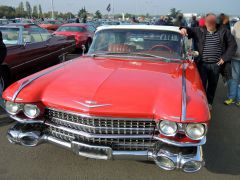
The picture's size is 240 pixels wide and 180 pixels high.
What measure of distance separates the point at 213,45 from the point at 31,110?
141 inches

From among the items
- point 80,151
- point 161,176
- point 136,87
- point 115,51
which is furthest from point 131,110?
point 115,51

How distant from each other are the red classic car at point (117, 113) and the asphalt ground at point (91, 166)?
0.47m

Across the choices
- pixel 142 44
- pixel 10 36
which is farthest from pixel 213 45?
pixel 10 36

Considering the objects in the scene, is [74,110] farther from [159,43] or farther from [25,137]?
[159,43]

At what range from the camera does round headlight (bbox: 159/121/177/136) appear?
2.78 metres

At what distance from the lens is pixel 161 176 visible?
11.0 feet

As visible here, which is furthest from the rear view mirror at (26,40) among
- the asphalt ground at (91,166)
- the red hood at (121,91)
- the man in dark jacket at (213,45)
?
the man in dark jacket at (213,45)

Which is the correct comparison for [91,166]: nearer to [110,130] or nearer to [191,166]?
[110,130]

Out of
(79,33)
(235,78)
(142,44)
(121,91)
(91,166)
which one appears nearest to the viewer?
(121,91)

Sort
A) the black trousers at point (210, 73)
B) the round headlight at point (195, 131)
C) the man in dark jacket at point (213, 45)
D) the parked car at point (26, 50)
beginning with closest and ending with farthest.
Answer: the round headlight at point (195, 131)
the man in dark jacket at point (213, 45)
the black trousers at point (210, 73)
the parked car at point (26, 50)

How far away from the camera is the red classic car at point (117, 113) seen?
9.12 ft

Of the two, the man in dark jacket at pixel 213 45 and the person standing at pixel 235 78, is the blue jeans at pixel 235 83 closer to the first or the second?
the person standing at pixel 235 78

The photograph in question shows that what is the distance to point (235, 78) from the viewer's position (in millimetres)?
6004

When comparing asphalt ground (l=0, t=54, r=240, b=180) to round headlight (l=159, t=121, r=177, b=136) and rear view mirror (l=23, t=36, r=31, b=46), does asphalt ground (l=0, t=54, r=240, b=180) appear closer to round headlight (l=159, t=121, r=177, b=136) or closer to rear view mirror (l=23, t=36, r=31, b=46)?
round headlight (l=159, t=121, r=177, b=136)
